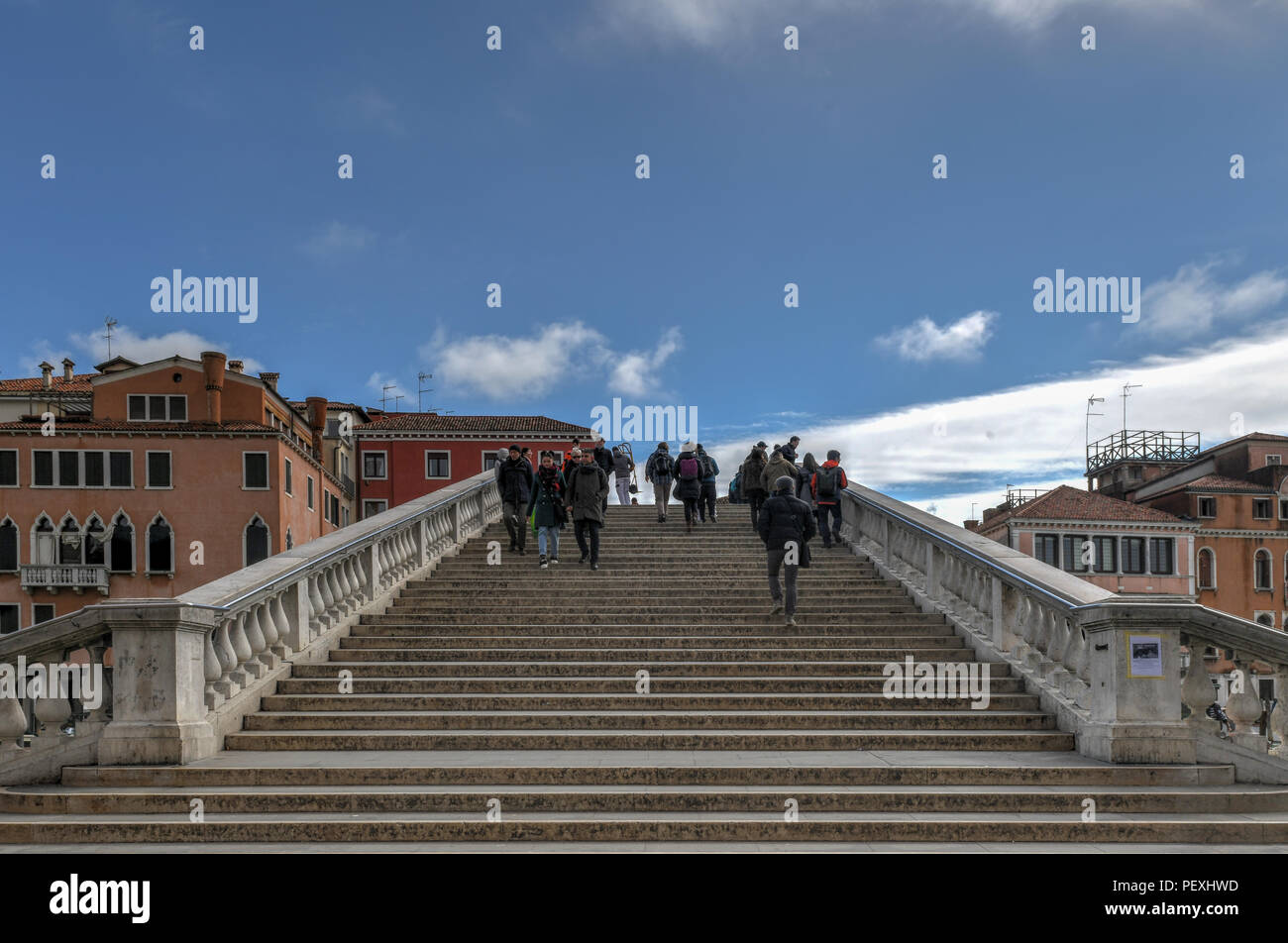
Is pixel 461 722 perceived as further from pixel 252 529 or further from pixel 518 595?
pixel 252 529

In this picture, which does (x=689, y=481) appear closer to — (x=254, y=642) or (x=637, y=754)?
(x=254, y=642)

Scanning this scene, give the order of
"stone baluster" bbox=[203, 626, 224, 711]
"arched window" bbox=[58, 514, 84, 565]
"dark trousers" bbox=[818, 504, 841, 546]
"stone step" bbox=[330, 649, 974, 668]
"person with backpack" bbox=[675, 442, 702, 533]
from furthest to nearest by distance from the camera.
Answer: "arched window" bbox=[58, 514, 84, 565], "person with backpack" bbox=[675, 442, 702, 533], "dark trousers" bbox=[818, 504, 841, 546], "stone step" bbox=[330, 649, 974, 668], "stone baluster" bbox=[203, 626, 224, 711]

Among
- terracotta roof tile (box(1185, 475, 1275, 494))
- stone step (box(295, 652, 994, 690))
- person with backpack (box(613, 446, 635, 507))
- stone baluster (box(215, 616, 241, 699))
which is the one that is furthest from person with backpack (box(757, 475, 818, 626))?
terracotta roof tile (box(1185, 475, 1275, 494))

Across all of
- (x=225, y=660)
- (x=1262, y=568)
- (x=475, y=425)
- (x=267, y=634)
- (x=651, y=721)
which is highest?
(x=475, y=425)

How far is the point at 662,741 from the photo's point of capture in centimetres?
762

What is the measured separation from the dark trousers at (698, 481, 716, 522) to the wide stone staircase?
543 centimetres

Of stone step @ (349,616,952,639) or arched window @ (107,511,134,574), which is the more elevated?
arched window @ (107,511,134,574)

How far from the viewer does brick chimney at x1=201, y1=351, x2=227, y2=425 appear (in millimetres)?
47188

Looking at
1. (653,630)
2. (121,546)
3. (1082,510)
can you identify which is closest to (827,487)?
(653,630)

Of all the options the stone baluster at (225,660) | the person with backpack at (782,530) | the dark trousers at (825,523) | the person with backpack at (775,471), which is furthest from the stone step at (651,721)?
the dark trousers at (825,523)

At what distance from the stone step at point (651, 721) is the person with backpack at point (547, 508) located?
5.14 m

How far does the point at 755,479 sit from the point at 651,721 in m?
7.26

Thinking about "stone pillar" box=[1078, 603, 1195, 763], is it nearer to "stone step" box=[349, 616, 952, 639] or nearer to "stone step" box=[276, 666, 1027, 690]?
"stone step" box=[276, 666, 1027, 690]

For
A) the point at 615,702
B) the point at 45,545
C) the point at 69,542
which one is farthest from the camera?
the point at 45,545
